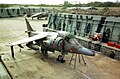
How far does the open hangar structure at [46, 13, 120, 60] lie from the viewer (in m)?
14.3

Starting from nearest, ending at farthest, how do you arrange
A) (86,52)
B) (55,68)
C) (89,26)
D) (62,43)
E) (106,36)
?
(86,52)
(55,68)
(62,43)
(106,36)
(89,26)

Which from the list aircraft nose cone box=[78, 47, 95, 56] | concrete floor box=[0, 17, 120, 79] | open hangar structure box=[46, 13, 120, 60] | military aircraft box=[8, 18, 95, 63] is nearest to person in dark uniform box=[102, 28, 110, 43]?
open hangar structure box=[46, 13, 120, 60]

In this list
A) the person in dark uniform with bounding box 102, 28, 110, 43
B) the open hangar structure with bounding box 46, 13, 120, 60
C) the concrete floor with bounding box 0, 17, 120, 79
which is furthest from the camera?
the person in dark uniform with bounding box 102, 28, 110, 43

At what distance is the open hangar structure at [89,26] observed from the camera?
14328 millimetres

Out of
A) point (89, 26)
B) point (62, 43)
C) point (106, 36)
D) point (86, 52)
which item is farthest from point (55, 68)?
point (89, 26)

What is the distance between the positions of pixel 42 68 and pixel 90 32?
25.2ft

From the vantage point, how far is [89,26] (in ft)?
55.8

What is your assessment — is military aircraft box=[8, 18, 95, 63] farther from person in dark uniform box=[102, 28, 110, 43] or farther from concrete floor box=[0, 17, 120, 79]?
person in dark uniform box=[102, 28, 110, 43]

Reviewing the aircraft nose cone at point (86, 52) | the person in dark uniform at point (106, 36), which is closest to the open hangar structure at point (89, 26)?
the person in dark uniform at point (106, 36)

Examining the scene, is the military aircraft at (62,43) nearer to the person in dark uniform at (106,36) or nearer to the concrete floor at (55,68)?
the concrete floor at (55,68)

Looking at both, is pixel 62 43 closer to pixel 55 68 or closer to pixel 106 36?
pixel 55 68

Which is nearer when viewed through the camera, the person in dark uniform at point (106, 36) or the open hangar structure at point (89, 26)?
the open hangar structure at point (89, 26)

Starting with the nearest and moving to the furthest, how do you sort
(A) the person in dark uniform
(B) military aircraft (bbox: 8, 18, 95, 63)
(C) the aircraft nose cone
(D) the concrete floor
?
1. (D) the concrete floor
2. (C) the aircraft nose cone
3. (B) military aircraft (bbox: 8, 18, 95, 63)
4. (A) the person in dark uniform

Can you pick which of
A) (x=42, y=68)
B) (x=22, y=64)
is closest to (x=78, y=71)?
(x=42, y=68)
